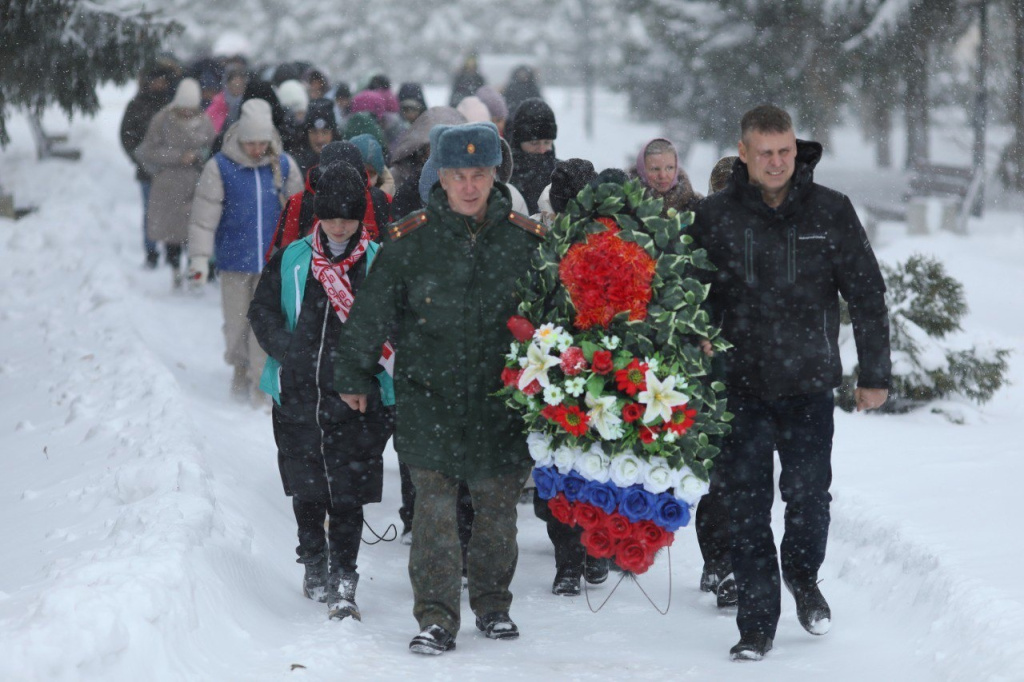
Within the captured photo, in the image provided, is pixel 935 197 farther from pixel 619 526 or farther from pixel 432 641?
pixel 432 641

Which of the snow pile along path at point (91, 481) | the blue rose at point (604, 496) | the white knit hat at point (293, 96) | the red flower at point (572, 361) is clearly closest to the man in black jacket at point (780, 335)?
the blue rose at point (604, 496)

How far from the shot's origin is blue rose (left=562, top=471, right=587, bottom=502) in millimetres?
5793

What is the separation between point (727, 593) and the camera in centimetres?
671

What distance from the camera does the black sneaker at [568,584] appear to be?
6.97m

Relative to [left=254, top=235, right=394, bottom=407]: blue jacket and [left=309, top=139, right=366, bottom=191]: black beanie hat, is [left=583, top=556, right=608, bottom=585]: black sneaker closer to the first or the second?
[left=254, top=235, right=394, bottom=407]: blue jacket

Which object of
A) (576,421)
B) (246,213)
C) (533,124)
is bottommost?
(576,421)

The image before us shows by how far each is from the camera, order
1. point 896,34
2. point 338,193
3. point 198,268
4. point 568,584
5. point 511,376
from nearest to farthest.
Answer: point 511,376
point 338,193
point 568,584
point 198,268
point 896,34

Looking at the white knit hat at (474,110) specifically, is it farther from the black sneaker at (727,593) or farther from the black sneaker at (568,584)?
the black sneaker at (727,593)

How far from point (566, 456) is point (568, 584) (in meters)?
1.49

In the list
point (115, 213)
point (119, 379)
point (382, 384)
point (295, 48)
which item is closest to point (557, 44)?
point (295, 48)

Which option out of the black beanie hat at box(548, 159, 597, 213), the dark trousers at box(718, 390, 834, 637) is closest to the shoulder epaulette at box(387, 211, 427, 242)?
the black beanie hat at box(548, 159, 597, 213)

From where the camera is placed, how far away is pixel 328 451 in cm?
639

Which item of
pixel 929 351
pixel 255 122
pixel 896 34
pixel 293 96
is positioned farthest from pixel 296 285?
pixel 896 34

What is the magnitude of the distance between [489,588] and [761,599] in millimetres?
1202
